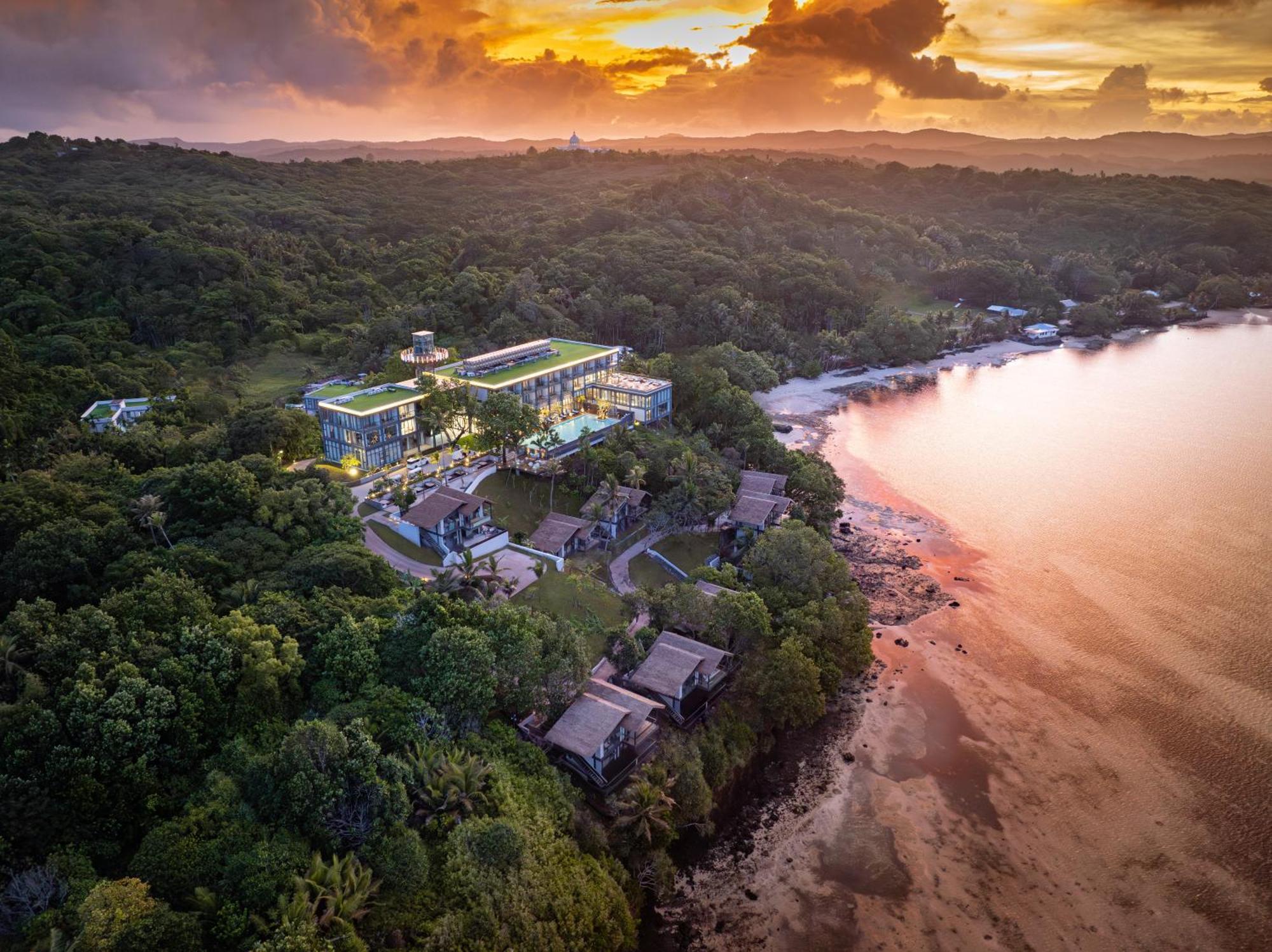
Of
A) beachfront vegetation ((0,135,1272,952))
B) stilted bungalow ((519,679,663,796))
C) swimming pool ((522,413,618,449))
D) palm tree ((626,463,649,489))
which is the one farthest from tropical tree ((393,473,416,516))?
stilted bungalow ((519,679,663,796))

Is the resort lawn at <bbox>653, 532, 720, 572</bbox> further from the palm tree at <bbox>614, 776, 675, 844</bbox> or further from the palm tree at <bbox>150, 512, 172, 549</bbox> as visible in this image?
the palm tree at <bbox>150, 512, 172, 549</bbox>

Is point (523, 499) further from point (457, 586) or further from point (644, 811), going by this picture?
point (644, 811)

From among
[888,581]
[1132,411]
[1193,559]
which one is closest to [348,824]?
[888,581]

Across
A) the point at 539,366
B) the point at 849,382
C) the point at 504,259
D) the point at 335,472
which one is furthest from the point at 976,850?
the point at 504,259

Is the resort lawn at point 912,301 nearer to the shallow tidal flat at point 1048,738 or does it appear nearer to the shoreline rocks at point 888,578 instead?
the shallow tidal flat at point 1048,738

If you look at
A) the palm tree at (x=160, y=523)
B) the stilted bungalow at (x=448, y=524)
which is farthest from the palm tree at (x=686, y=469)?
the palm tree at (x=160, y=523)

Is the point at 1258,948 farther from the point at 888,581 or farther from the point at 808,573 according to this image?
the point at 888,581
